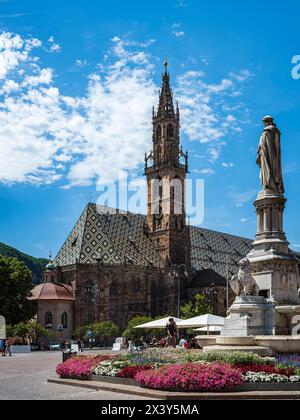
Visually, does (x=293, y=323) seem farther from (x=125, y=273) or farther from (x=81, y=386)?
(x=125, y=273)

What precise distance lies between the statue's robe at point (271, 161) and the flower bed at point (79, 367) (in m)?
8.51

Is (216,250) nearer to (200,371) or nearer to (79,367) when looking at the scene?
(79,367)

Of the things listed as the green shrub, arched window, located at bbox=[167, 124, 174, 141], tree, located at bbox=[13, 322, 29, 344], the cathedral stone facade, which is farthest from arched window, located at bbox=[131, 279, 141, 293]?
the green shrub

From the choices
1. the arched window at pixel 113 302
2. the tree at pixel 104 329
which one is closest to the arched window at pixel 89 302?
the arched window at pixel 113 302

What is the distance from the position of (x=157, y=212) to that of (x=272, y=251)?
75.9 metres

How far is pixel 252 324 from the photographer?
1955cm

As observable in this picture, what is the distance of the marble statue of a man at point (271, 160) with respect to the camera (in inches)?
854

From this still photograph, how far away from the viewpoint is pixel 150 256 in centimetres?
9219

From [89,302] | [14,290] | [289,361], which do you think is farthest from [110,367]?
[89,302]

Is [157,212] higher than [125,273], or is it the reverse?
[157,212]

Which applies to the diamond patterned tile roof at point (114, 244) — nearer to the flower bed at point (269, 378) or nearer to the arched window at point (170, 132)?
the arched window at point (170, 132)

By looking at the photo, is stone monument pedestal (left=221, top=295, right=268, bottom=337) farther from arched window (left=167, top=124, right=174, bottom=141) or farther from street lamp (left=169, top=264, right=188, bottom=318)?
arched window (left=167, top=124, right=174, bottom=141)

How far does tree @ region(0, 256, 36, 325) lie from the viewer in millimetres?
61875

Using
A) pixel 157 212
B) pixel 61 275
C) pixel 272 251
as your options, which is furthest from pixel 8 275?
pixel 272 251
